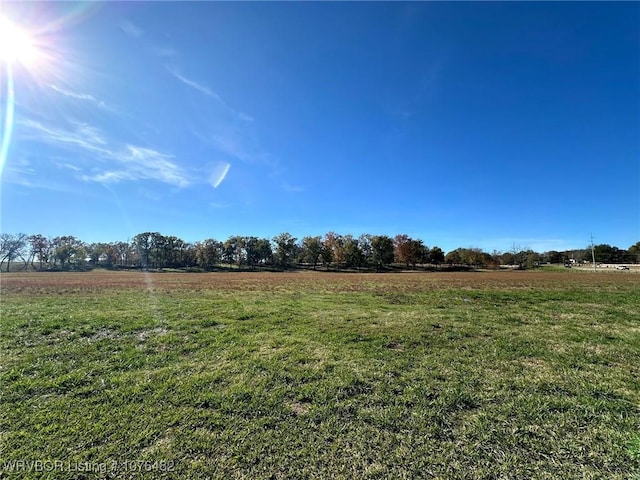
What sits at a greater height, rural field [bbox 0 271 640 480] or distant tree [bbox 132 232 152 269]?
distant tree [bbox 132 232 152 269]

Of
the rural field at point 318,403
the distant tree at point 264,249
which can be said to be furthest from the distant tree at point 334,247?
the rural field at point 318,403

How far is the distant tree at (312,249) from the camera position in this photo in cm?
9656

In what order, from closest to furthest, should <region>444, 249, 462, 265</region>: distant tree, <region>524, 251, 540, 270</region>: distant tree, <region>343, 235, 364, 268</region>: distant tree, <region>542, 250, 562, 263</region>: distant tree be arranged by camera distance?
<region>343, 235, 364, 268</region>: distant tree, <region>524, 251, 540, 270</region>: distant tree, <region>444, 249, 462, 265</region>: distant tree, <region>542, 250, 562, 263</region>: distant tree

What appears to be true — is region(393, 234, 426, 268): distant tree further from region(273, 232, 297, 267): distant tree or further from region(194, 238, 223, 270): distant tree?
region(194, 238, 223, 270): distant tree

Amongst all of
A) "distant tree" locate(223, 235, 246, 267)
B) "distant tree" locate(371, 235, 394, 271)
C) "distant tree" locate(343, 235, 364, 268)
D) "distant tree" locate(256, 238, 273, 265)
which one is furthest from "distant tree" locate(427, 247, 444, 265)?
"distant tree" locate(223, 235, 246, 267)

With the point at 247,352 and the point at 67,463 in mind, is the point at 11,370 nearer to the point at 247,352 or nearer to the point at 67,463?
the point at 67,463

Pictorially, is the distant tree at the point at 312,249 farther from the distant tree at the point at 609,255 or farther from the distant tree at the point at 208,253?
the distant tree at the point at 609,255

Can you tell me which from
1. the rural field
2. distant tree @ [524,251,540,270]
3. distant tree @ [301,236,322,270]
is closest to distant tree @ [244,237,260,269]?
distant tree @ [301,236,322,270]

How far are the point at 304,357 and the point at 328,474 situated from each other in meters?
3.09

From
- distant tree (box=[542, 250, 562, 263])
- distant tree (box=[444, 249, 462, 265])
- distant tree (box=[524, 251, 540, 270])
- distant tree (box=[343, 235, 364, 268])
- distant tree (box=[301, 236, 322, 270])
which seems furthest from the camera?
distant tree (box=[542, 250, 562, 263])

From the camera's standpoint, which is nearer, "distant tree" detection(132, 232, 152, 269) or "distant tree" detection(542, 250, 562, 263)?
"distant tree" detection(132, 232, 152, 269)

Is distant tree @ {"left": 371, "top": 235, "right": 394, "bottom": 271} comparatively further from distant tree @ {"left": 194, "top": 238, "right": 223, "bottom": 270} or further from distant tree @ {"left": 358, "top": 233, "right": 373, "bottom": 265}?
distant tree @ {"left": 194, "top": 238, "right": 223, "bottom": 270}

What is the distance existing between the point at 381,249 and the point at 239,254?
5194 centimetres

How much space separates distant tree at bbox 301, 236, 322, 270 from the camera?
317ft
